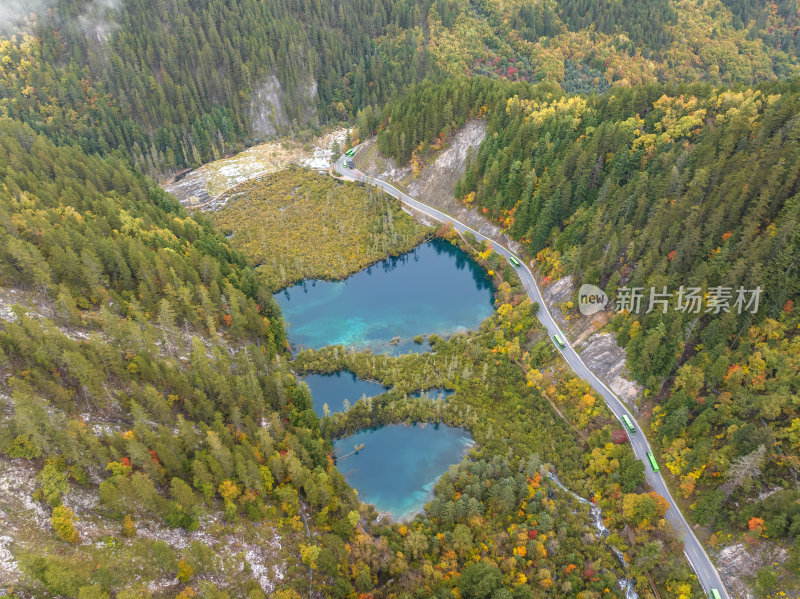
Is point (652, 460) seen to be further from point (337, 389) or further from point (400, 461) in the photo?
point (337, 389)

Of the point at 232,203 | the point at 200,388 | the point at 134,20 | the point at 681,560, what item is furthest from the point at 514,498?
the point at 134,20

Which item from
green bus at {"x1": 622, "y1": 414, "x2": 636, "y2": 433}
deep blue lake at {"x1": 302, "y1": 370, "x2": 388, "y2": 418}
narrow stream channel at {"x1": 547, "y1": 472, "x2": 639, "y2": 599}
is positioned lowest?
narrow stream channel at {"x1": 547, "y1": 472, "x2": 639, "y2": 599}

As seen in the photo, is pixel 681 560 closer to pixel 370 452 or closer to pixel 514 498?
pixel 514 498

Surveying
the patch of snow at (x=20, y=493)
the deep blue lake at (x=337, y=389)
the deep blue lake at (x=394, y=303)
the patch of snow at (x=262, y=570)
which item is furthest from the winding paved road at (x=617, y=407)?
the patch of snow at (x=20, y=493)

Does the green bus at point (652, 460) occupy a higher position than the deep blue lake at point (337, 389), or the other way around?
the deep blue lake at point (337, 389)

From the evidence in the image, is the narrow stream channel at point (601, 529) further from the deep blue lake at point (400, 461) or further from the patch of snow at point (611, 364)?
the patch of snow at point (611, 364)

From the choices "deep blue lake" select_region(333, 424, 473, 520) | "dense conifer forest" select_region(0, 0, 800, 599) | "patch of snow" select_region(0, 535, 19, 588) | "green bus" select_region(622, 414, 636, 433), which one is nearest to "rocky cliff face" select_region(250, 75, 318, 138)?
"dense conifer forest" select_region(0, 0, 800, 599)

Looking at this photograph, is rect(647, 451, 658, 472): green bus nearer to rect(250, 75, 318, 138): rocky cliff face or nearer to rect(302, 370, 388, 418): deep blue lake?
rect(302, 370, 388, 418): deep blue lake

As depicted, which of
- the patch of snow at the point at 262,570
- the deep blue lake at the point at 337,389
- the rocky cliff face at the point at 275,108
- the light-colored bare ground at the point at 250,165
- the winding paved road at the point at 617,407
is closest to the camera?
the patch of snow at the point at 262,570
